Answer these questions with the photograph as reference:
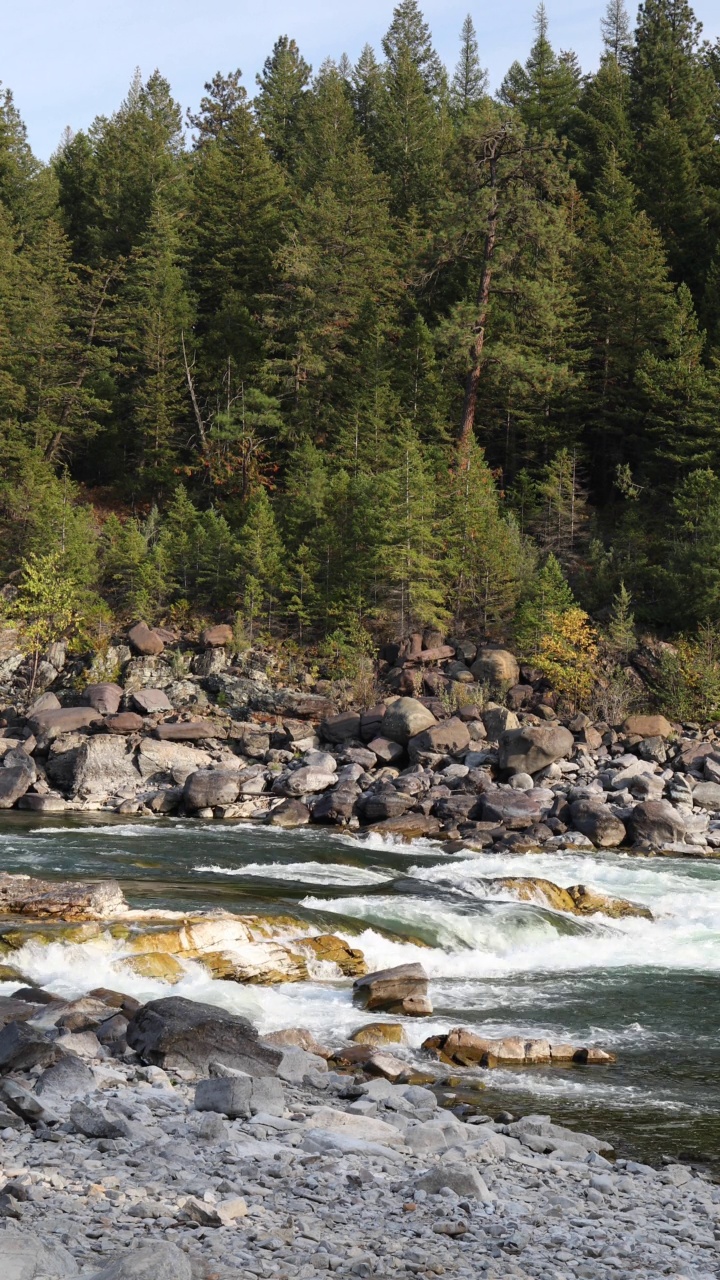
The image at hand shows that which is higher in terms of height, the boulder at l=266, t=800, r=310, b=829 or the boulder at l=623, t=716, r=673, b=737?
the boulder at l=623, t=716, r=673, b=737

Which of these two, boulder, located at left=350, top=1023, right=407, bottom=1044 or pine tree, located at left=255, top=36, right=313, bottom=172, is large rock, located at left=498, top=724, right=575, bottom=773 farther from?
pine tree, located at left=255, top=36, right=313, bottom=172

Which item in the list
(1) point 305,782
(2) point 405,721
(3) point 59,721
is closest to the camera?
(1) point 305,782

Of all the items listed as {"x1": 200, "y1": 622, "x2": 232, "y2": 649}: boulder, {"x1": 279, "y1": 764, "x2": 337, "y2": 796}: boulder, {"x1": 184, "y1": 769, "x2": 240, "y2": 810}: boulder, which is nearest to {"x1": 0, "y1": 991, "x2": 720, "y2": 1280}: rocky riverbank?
{"x1": 184, "y1": 769, "x2": 240, "y2": 810}: boulder

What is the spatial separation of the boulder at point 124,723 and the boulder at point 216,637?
6.71 m

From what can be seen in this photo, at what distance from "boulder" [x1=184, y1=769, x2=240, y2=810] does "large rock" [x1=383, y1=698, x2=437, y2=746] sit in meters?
5.24

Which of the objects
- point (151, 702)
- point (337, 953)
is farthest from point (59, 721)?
point (337, 953)

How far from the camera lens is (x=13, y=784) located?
93.9ft

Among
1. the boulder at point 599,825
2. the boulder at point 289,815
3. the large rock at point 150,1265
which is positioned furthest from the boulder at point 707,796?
the large rock at point 150,1265

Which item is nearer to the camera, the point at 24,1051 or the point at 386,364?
the point at 24,1051

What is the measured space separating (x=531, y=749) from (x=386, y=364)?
2275cm

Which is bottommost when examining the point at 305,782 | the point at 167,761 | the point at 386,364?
the point at 305,782

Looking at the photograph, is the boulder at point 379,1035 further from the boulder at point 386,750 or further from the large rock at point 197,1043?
the boulder at point 386,750

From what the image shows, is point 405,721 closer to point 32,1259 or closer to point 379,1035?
point 379,1035

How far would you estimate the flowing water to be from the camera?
11.5m
